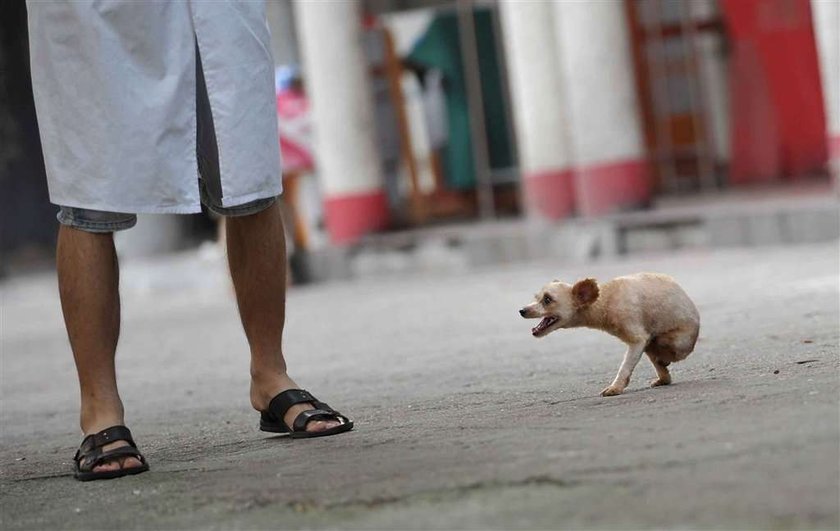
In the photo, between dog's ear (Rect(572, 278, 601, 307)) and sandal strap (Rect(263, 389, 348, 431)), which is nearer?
sandal strap (Rect(263, 389, 348, 431))

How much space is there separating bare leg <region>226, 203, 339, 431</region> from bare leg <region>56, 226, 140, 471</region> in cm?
42

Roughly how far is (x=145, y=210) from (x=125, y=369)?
17.5 feet

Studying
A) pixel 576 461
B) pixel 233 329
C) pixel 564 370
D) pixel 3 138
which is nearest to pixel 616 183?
pixel 233 329

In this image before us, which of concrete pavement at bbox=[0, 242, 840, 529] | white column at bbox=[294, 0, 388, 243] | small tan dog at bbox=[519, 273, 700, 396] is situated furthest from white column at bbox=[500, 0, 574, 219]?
small tan dog at bbox=[519, 273, 700, 396]

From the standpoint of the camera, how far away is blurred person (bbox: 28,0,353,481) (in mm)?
4531

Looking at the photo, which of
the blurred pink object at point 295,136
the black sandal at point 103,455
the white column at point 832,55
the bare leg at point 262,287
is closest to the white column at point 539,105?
the blurred pink object at point 295,136

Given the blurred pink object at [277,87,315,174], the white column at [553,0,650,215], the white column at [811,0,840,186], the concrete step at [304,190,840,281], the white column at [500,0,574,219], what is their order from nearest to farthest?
the white column at [811,0,840,186] < the concrete step at [304,190,840,281] < the white column at [553,0,650,215] < the white column at [500,0,574,219] < the blurred pink object at [277,87,315,174]

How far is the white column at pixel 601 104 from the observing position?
15391mm

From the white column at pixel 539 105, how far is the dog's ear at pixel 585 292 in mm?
11398

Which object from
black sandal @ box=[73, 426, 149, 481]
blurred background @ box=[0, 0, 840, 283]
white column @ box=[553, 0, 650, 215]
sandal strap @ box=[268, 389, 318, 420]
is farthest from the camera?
blurred background @ box=[0, 0, 840, 283]

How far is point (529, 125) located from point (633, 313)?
Result: 37.9 ft

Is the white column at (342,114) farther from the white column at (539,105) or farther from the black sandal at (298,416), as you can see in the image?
the black sandal at (298,416)

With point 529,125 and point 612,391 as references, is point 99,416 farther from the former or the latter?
point 529,125

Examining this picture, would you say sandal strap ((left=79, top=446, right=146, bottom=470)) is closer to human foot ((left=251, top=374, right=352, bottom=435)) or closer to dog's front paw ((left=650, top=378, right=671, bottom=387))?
human foot ((left=251, top=374, right=352, bottom=435))
